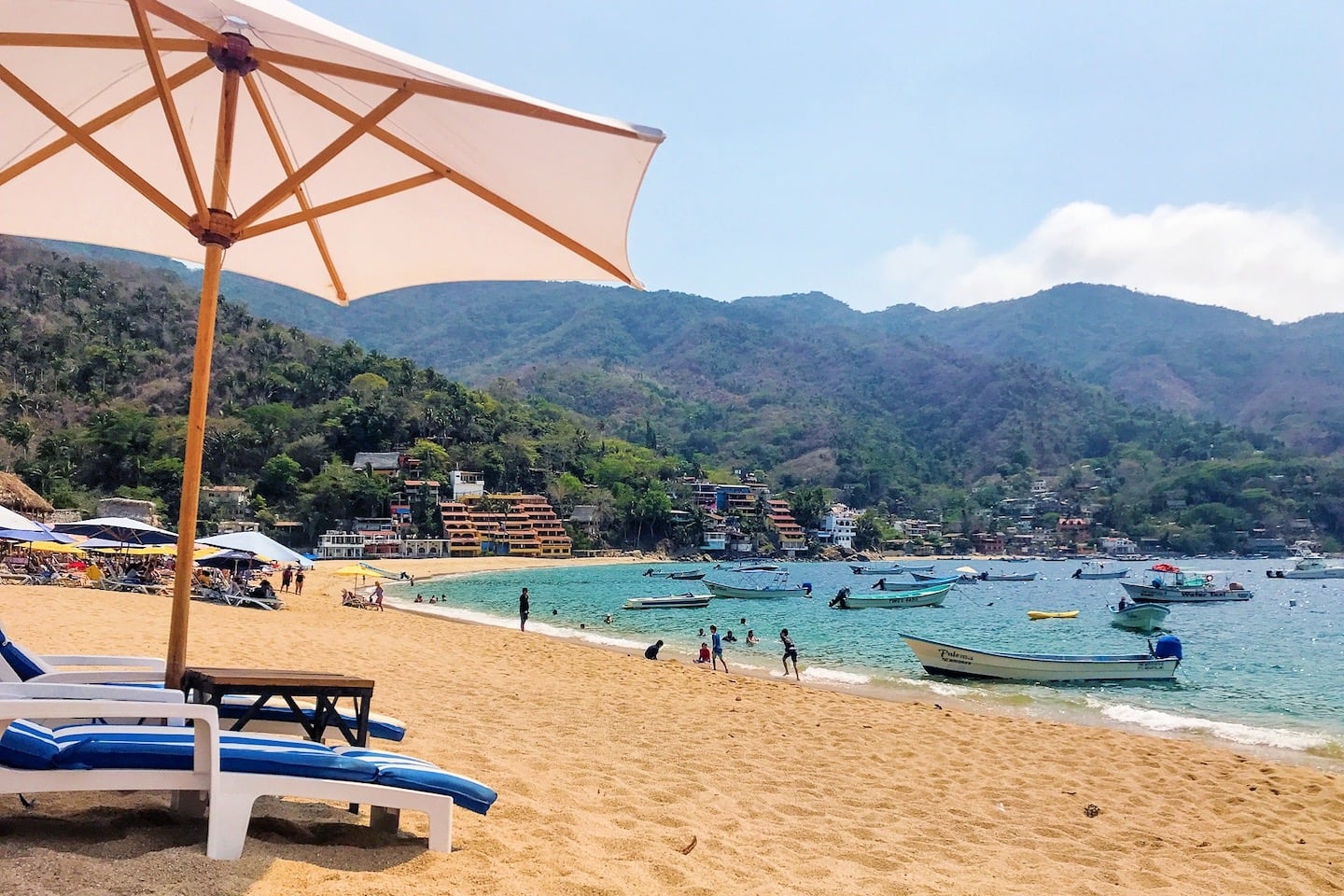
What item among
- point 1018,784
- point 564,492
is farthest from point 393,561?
point 1018,784

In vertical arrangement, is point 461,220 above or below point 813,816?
above

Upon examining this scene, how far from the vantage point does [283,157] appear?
14.6ft

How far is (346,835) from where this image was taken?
11.5 feet

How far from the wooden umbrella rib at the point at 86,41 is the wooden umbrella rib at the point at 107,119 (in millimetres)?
184

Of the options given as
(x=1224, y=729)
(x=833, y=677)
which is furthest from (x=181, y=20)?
(x=833, y=677)

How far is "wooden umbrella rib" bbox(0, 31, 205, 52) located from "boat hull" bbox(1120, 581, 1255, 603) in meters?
45.6

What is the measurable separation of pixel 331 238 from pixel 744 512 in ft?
383

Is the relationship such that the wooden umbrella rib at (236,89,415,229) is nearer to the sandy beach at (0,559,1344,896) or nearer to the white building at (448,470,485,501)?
the sandy beach at (0,559,1344,896)

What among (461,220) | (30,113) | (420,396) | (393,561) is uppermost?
(420,396)

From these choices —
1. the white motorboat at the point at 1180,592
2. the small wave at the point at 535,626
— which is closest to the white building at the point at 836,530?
the white motorboat at the point at 1180,592

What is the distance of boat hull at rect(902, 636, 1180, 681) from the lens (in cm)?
1708

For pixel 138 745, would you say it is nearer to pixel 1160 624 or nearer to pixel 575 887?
pixel 575 887

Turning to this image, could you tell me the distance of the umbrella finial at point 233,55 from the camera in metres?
3.43

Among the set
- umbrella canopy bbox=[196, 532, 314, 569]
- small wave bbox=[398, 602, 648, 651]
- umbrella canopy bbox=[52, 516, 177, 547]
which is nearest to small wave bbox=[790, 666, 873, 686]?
small wave bbox=[398, 602, 648, 651]
